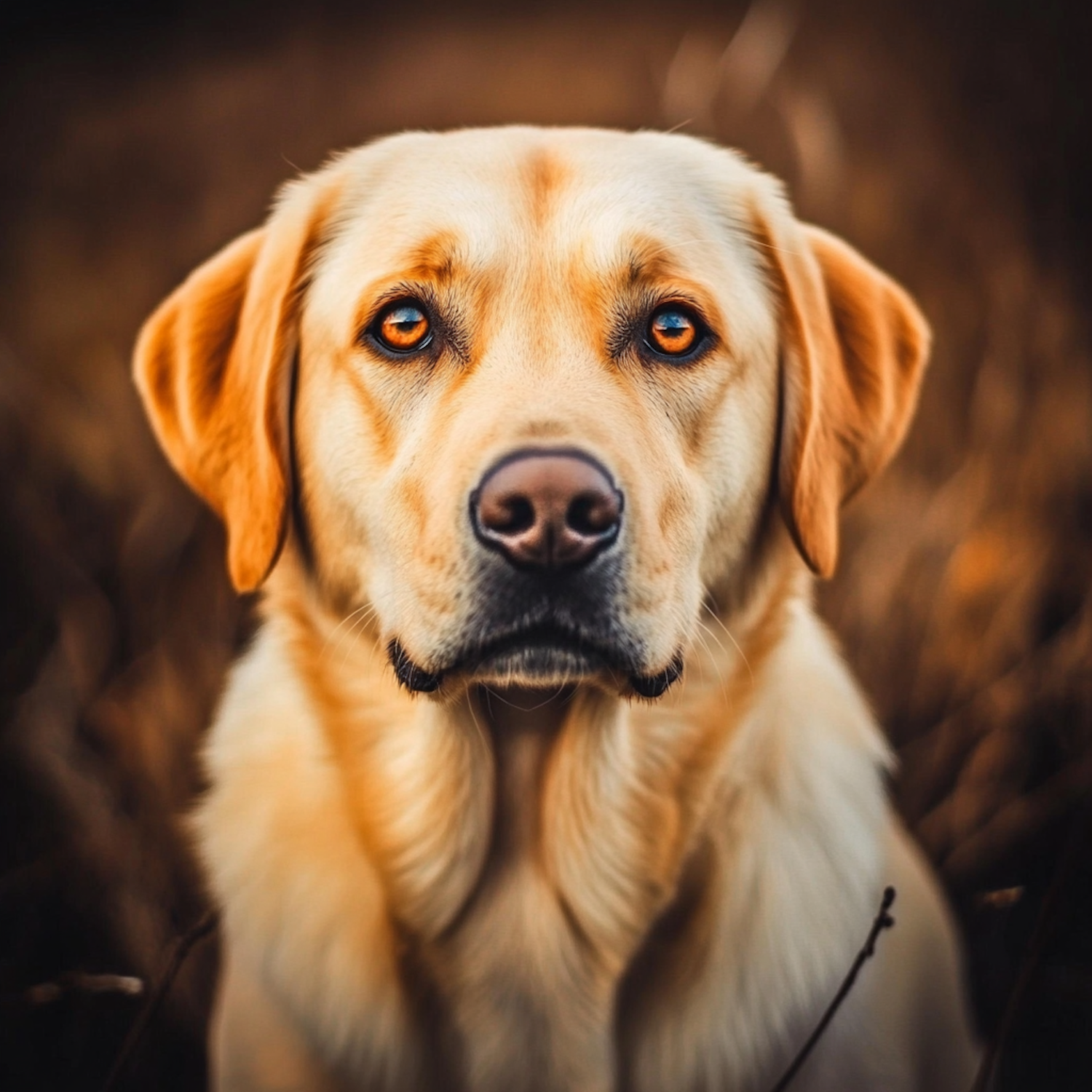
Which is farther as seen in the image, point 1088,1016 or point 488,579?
point 1088,1016

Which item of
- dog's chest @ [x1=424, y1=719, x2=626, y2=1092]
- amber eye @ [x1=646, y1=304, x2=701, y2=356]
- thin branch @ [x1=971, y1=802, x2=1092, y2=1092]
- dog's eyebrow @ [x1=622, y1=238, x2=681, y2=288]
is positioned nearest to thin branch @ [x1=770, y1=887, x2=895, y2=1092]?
thin branch @ [x1=971, y1=802, x2=1092, y2=1092]

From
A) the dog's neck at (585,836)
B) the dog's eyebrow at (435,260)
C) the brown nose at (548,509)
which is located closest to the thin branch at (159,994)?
the dog's neck at (585,836)

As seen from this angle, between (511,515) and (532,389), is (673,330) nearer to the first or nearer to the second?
(532,389)

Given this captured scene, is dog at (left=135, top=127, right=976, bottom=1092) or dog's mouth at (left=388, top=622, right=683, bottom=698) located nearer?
dog's mouth at (left=388, top=622, right=683, bottom=698)

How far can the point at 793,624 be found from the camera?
2.13 meters

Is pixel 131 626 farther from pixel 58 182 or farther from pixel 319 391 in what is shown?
pixel 319 391

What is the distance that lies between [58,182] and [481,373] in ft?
8.81

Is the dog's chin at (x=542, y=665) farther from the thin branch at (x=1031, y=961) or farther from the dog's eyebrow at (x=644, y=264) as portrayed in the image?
the thin branch at (x=1031, y=961)

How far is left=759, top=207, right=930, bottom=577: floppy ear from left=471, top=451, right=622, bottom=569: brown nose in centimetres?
66

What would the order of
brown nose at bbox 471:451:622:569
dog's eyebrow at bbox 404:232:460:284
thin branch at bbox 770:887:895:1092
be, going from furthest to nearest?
dog's eyebrow at bbox 404:232:460:284
thin branch at bbox 770:887:895:1092
brown nose at bbox 471:451:622:569

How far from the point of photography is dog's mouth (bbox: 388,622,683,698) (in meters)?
1.50

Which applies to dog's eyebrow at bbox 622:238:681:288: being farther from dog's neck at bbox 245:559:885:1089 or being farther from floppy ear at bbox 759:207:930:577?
dog's neck at bbox 245:559:885:1089

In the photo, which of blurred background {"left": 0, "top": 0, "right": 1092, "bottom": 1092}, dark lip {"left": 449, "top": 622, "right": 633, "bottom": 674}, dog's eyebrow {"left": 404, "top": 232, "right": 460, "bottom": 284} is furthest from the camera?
blurred background {"left": 0, "top": 0, "right": 1092, "bottom": 1092}

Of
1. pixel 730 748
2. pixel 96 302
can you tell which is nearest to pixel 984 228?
pixel 730 748
